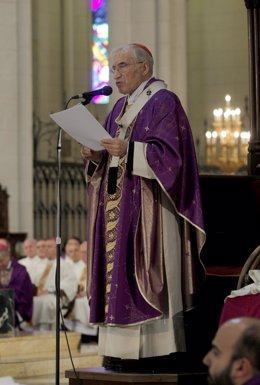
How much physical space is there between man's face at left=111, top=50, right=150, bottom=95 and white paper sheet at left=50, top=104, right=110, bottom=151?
1.29 ft

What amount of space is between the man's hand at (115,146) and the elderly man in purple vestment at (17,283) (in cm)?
943

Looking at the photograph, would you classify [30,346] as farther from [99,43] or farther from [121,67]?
[99,43]

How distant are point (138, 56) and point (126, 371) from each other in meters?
1.93

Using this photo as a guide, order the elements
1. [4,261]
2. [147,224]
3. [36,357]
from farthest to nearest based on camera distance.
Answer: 1. [4,261]
2. [36,357]
3. [147,224]

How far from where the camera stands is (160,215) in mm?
6957

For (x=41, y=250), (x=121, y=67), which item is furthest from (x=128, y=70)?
(x=41, y=250)

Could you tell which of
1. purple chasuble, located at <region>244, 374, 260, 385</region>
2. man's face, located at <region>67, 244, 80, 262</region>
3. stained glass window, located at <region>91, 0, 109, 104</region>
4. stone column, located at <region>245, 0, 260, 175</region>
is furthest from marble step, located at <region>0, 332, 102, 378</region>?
stained glass window, located at <region>91, 0, 109, 104</region>

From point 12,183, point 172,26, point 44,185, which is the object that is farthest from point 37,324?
point 172,26

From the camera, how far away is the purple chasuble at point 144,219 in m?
6.86

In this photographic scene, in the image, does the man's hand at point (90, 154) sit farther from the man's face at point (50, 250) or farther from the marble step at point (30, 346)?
the man's face at point (50, 250)

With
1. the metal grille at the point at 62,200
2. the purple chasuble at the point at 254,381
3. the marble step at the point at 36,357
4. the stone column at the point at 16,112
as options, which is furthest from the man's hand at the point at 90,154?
the metal grille at the point at 62,200

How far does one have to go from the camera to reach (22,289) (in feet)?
53.2

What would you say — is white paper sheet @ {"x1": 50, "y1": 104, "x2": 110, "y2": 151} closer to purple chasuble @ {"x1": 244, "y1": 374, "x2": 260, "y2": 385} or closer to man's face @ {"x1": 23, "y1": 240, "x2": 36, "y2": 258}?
purple chasuble @ {"x1": 244, "y1": 374, "x2": 260, "y2": 385}

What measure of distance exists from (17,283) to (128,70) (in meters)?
9.44
